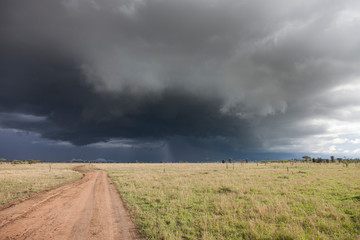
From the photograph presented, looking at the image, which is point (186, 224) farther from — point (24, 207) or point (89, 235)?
point (24, 207)

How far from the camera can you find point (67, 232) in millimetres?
9242

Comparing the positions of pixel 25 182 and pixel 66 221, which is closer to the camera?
pixel 66 221

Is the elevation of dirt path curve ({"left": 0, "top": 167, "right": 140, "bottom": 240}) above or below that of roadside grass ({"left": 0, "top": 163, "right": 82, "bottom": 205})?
above

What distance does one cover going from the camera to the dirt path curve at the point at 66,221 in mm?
8938

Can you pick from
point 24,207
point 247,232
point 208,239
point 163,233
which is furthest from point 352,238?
point 24,207

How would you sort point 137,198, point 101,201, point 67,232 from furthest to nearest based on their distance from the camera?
point 137,198
point 101,201
point 67,232

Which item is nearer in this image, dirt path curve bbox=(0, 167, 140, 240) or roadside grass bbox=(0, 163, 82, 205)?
dirt path curve bbox=(0, 167, 140, 240)

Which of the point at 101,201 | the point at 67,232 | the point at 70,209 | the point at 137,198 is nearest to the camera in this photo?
the point at 67,232

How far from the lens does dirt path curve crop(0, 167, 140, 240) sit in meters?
8.94

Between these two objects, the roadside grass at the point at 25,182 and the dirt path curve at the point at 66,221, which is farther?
the roadside grass at the point at 25,182

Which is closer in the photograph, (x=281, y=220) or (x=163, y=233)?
(x=163, y=233)

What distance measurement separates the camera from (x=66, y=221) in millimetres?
10805

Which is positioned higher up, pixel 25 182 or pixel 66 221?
pixel 66 221

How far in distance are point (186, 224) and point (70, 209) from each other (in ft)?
28.8
